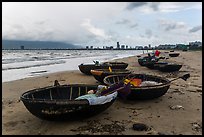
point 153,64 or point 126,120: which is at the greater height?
point 153,64

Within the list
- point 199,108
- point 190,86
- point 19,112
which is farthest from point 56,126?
point 190,86

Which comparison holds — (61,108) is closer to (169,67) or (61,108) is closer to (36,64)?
(169,67)

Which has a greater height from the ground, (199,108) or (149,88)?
(149,88)

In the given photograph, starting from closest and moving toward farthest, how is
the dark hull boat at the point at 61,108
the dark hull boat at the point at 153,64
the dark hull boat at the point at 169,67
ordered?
the dark hull boat at the point at 61,108
the dark hull boat at the point at 169,67
the dark hull boat at the point at 153,64

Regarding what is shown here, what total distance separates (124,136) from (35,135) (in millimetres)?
2052

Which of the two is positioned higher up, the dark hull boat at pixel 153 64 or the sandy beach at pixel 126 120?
the dark hull boat at pixel 153 64

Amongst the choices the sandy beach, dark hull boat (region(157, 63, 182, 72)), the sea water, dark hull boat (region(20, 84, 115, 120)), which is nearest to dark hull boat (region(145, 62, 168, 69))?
dark hull boat (region(157, 63, 182, 72))

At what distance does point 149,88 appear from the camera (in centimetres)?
809

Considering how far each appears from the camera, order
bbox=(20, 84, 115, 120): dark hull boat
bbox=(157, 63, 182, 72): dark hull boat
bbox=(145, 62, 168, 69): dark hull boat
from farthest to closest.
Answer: bbox=(145, 62, 168, 69): dark hull boat, bbox=(157, 63, 182, 72): dark hull boat, bbox=(20, 84, 115, 120): dark hull boat

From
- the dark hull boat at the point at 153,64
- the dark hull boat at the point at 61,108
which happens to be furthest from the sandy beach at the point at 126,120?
the dark hull boat at the point at 153,64

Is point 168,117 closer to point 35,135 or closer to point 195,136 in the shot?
point 195,136

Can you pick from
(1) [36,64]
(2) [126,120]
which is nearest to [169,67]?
(2) [126,120]

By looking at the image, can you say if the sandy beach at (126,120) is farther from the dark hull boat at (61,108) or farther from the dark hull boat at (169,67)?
the dark hull boat at (169,67)

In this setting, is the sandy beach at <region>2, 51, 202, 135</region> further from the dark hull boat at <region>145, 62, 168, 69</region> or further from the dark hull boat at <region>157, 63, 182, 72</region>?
the dark hull boat at <region>145, 62, 168, 69</region>
